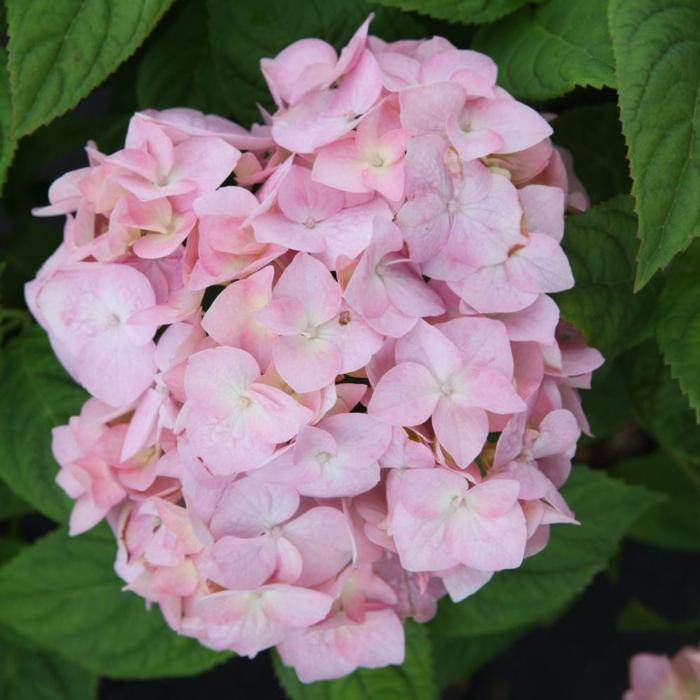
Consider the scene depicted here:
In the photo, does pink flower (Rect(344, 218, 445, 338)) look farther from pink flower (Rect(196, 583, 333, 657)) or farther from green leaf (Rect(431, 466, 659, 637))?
green leaf (Rect(431, 466, 659, 637))

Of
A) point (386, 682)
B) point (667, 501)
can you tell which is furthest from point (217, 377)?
point (667, 501)

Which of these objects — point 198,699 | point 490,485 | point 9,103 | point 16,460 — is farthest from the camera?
point 198,699

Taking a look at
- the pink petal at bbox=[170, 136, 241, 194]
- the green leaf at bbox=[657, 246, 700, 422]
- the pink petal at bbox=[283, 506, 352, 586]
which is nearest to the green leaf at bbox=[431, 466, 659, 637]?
the green leaf at bbox=[657, 246, 700, 422]

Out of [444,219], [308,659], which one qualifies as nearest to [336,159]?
[444,219]

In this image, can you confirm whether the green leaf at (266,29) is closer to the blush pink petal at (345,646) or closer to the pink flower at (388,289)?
the pink flower at (388,289)

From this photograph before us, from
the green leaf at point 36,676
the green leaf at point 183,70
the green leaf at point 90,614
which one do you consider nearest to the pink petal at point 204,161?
the green leaf at point 183,70

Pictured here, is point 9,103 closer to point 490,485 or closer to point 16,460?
point 16,460
